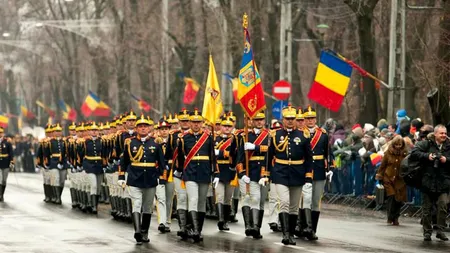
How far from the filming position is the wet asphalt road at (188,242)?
19234 mm

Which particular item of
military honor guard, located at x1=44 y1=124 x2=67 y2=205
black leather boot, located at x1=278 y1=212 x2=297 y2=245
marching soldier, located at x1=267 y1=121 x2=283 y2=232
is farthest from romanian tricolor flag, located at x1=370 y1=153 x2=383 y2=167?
black leather boot, located at x1=278 y1=212 x2=297 y2=245

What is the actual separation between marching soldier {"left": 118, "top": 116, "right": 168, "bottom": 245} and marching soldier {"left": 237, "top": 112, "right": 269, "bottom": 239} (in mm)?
1361

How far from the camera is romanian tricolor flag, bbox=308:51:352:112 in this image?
1407 inches

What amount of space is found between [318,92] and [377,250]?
17.5 meters

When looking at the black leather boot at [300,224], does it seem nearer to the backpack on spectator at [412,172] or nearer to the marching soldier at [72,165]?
the backpack on spectator at [412,172]

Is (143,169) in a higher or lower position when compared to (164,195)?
higher

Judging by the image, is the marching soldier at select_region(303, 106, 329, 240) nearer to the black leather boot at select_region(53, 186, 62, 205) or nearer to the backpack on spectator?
the backpack on spectator

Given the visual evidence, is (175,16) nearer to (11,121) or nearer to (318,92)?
(318,92)

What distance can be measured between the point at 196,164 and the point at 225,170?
3040mm

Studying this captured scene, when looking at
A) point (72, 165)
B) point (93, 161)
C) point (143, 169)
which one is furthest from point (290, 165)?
point (72, 165)

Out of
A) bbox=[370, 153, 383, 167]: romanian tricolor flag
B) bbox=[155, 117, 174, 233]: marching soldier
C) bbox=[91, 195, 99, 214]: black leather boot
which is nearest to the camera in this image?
bbox=[155, 117, 174, 233]: marching soldier

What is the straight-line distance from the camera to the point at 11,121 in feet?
334

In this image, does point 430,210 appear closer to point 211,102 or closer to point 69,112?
point 211,102

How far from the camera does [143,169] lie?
2088 cm
